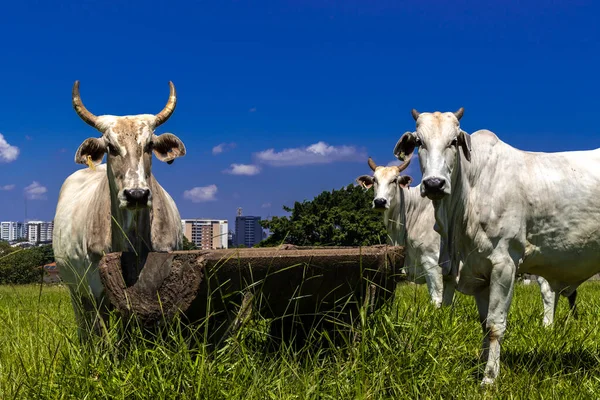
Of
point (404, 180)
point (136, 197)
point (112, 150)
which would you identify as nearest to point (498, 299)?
point (136, 197)

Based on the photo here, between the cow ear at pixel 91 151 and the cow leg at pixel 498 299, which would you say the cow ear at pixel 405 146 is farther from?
the cow ear at pixel 91 151

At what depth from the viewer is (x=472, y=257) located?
4992mm

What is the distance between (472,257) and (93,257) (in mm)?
2836

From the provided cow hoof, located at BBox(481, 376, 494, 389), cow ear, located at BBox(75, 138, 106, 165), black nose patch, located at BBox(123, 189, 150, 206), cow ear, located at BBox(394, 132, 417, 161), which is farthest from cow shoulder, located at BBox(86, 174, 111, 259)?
cow hoof, located at BBox(481, 376, 494, 389)

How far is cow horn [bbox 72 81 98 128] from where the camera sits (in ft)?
15.9

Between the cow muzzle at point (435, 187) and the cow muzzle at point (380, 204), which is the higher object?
the cow muzzle at point (380, 204)

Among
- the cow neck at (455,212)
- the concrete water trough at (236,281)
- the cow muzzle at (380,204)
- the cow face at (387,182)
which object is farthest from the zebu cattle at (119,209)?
the cow face at (387,182)

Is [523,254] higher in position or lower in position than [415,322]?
higher

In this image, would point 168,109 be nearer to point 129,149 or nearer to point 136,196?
point 129,149

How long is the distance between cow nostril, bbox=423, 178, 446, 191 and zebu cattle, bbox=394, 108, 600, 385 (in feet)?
0.07

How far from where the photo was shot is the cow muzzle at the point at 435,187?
15.0 feet

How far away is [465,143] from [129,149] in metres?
2.42

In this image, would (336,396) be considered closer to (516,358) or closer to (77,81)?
(516,358)

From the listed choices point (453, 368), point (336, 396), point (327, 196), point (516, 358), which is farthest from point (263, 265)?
point (327, 196)
